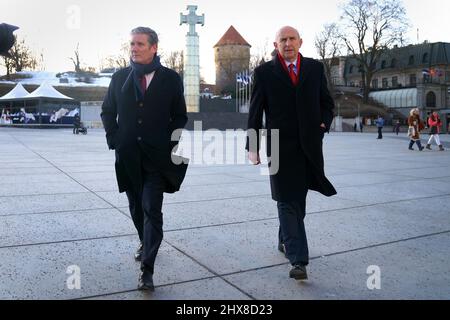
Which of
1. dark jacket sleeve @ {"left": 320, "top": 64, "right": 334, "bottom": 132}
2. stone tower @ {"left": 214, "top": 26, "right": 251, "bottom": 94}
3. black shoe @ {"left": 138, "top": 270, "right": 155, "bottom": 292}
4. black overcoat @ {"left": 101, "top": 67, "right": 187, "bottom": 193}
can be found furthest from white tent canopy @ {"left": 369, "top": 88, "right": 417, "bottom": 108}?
black shoe @ {"left": 138, "top": 270, "right": 155, "bottom": 292}

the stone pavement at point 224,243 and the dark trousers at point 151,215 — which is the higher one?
the dark trousers at point 151,215

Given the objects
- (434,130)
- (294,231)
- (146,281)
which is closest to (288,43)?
(294,231)

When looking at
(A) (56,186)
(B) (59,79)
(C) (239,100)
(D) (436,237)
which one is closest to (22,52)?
(B) (59,79)

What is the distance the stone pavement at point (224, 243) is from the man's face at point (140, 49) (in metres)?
1.62

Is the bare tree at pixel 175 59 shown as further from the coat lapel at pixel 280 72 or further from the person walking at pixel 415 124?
the coat lapel at pixel 280 72

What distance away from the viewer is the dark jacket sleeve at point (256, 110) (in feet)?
12.0

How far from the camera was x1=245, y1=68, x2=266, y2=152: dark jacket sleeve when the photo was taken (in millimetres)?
3654

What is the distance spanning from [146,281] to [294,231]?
3.77 ft

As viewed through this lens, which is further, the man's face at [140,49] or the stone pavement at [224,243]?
the man's face at [140,49]

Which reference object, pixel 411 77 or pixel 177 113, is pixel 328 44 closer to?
pixel 411 77

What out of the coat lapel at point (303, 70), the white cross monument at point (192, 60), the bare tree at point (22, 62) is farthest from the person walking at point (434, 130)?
the bare tree at point (22, 62)

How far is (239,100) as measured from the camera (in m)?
56.8

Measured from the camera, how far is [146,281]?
313 cm

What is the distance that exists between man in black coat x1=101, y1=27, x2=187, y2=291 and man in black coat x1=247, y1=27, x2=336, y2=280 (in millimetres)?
702
